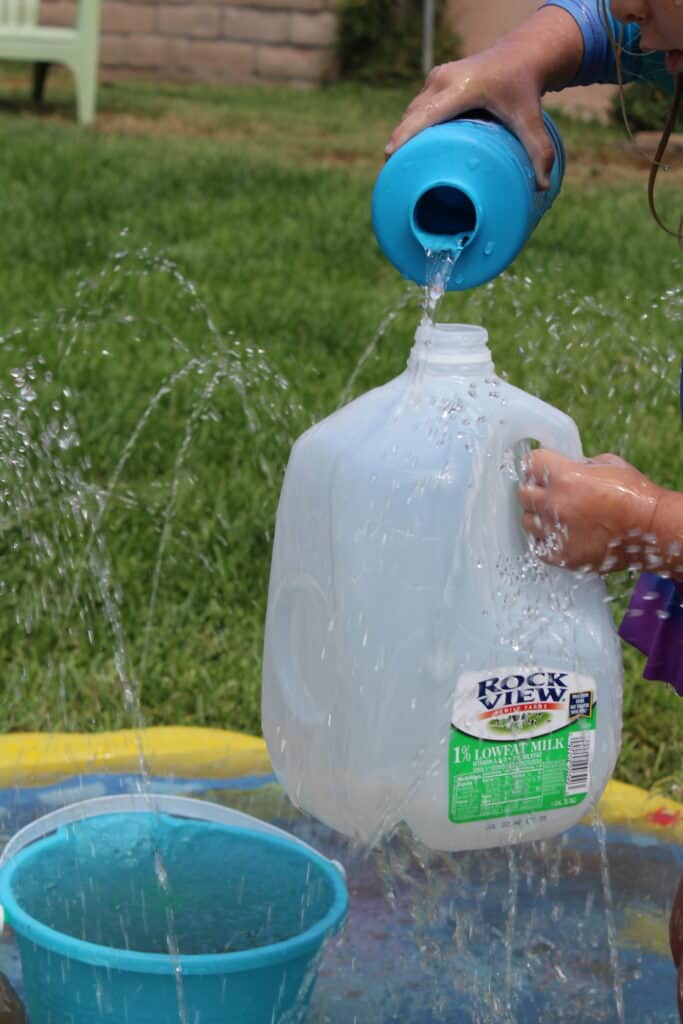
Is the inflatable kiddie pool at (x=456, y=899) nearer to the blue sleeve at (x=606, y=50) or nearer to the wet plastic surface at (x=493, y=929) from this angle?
the wet plastic surface at (x=493, y=929)

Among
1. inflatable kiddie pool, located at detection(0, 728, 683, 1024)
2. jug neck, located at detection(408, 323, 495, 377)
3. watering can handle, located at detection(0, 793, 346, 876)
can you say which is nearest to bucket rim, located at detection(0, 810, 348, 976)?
watering can handle, located at detection(0, 793, 346, 876)

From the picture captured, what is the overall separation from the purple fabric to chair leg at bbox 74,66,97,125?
6.43 metres

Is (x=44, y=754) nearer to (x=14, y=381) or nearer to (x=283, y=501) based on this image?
(x=283, y=501)

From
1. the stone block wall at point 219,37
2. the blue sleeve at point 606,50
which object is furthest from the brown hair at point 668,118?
the stone block wall at point 219,37

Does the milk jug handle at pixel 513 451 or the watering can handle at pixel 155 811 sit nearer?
the milk jug handle at pixel 513 451

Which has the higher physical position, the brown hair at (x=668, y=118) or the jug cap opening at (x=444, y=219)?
the brown hair at (x=668, y=118)

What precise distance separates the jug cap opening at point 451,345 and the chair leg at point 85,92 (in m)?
6.44

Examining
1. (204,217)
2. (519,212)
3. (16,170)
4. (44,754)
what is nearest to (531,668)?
(519,212)

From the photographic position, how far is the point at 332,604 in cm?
164

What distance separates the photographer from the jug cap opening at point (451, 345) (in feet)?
5.31

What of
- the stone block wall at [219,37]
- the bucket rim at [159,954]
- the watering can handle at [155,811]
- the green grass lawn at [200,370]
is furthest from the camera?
the stone block wall at [219,37]

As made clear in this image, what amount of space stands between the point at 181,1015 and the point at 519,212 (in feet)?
2.58

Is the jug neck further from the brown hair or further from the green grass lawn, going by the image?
the green grass lawn

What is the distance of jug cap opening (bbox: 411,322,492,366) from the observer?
1.62 m
